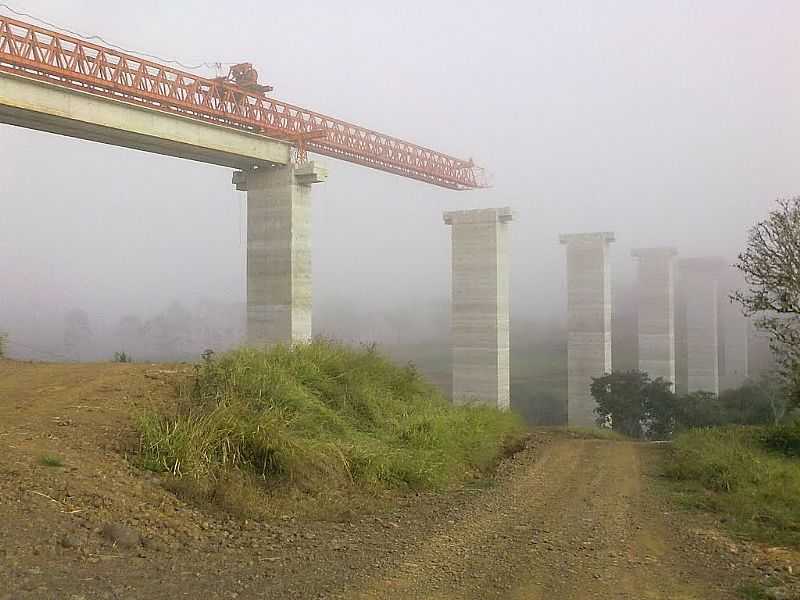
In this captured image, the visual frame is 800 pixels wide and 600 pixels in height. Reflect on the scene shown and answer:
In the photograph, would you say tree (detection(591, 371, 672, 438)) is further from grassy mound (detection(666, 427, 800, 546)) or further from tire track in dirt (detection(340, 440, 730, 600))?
tire track in dirt (detection(340, 440, 730, 600))

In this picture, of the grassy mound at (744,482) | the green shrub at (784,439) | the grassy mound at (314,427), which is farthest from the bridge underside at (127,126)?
the green shrub at (784,439)

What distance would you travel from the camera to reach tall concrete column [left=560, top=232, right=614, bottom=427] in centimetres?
3684

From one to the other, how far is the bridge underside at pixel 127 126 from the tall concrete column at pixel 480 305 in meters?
10.2

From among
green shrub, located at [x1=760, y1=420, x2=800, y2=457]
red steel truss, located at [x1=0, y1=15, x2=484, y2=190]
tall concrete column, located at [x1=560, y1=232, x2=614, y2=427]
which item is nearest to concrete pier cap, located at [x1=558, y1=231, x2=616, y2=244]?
tall concrete column, located at [x1=560, y1=232, x2=614, y2=427]

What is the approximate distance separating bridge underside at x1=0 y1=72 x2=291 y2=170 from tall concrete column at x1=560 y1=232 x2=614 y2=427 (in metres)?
21.1

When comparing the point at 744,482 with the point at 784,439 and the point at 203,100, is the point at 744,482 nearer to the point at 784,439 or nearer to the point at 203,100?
the point at 784,439

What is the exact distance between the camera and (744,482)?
8133 millimetres

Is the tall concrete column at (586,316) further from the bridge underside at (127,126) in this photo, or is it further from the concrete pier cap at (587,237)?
the bridge underside at (127,126)

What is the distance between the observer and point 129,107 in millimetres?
17562

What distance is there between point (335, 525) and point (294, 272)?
49.5 feet

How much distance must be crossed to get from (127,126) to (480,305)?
16.3 metres

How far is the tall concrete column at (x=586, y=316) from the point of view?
3684 centimetres

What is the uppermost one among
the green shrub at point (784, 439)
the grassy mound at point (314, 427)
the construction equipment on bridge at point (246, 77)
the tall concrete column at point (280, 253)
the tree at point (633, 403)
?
the construction equipment on bridge at point (246, 77)

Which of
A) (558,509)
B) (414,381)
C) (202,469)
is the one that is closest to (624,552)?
(558,509)
